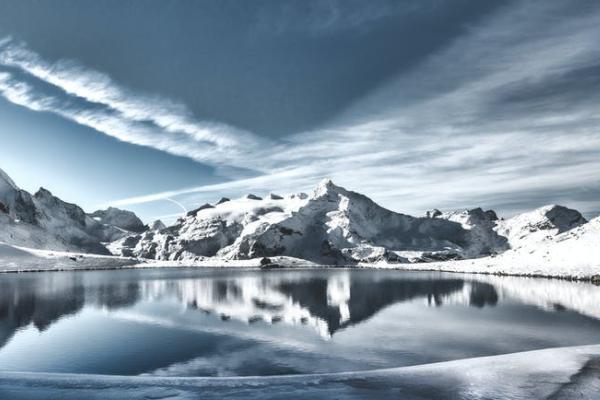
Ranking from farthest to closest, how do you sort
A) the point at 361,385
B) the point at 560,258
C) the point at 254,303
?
the point at 560,258 < the point at 254,303 < the point at 361,385

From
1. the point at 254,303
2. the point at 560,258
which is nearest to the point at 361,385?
the point at 254,303

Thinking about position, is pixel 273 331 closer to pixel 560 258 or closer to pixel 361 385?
pixel 361 385

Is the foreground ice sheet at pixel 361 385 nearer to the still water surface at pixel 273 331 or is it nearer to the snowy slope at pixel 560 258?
the still water surface at pixel 273 331

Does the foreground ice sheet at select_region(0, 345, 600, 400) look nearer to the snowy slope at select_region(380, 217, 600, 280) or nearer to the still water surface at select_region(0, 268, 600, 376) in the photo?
the still water surface at select_region(0, 268, 600, 376)

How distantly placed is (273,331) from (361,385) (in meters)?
18.1

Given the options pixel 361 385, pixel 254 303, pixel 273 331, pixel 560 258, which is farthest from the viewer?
pixel 560 258

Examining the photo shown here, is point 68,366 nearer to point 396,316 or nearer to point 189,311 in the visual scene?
point 189,311

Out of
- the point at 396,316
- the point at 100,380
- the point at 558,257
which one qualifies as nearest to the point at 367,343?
the point at 396,316

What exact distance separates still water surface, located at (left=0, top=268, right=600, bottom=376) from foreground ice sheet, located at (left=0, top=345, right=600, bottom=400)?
103 inches

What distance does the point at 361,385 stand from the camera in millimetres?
23375

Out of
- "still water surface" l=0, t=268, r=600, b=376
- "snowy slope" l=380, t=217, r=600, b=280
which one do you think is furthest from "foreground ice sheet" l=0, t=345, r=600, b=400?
"snowy slope" l=380, t=217, r=600, b=280

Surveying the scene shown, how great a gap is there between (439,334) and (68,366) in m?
29.2

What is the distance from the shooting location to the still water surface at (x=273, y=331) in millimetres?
29422

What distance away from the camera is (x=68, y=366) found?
2855cm
